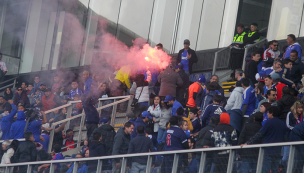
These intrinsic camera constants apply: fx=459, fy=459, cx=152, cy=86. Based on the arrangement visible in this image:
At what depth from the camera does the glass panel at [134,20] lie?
19.3 metres

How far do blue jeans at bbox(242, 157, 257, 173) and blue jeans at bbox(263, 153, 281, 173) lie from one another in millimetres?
143

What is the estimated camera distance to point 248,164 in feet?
20.4

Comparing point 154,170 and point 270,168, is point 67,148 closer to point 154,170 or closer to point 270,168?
point 154,170

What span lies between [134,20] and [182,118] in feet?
35.6

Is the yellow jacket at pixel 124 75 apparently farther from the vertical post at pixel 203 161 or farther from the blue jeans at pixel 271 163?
the blue jeans at pixel 271 163

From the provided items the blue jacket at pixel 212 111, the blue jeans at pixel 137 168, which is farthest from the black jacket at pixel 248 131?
the blue jeans at pixel 137 168

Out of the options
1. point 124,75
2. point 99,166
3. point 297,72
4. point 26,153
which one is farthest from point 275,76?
point 26,153

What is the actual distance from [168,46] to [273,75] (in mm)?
8644

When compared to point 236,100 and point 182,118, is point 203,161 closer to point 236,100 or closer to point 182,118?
point 182,118

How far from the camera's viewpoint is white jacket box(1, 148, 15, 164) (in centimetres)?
1056

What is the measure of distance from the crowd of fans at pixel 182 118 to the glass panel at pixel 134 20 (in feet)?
15.7

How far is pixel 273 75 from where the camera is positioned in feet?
33.1

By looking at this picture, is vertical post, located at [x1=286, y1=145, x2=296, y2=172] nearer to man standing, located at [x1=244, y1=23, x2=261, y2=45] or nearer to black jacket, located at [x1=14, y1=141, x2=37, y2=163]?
black jacket, located at [x1=14, y1=141, x2=37, y2=163]

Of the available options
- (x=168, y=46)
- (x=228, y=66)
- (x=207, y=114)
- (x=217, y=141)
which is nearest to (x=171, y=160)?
(x=217, y=141)
